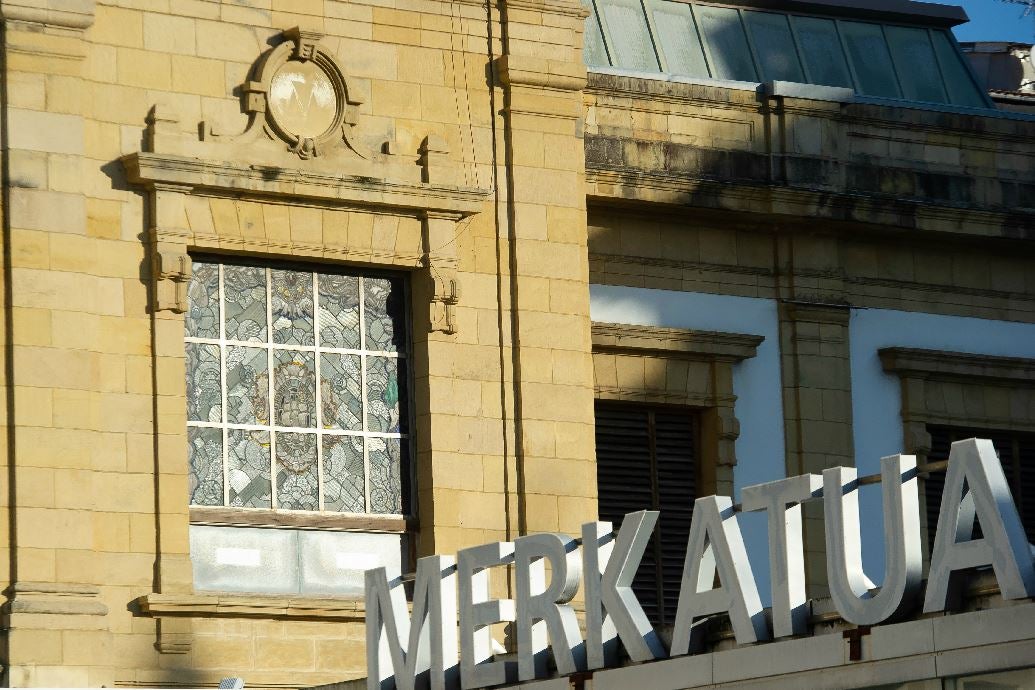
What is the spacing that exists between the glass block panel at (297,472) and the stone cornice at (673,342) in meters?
4.76

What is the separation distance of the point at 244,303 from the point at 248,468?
5.39 ft

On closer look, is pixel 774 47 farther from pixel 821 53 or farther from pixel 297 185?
pixel 297 185

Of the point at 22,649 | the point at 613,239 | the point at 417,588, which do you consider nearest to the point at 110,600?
the point at 22,649

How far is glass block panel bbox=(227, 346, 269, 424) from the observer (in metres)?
25.6

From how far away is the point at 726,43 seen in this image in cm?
3231

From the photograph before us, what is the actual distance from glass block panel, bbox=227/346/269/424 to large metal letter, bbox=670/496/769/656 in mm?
6482

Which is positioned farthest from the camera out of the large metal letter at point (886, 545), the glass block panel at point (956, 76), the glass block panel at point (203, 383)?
the glass block panel at point (956, 76)

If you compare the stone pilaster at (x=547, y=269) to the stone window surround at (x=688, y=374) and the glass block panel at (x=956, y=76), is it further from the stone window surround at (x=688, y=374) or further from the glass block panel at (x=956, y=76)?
the glass block panel at (x=956, y=76)

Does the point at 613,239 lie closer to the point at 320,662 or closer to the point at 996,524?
the point at 320,662

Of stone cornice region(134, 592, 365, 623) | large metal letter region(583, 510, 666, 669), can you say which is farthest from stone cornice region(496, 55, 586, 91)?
large metal letter region(583, 510, 666, 669)

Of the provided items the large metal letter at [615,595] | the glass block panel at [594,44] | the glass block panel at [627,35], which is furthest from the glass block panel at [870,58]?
the large metal letter at [615,595]

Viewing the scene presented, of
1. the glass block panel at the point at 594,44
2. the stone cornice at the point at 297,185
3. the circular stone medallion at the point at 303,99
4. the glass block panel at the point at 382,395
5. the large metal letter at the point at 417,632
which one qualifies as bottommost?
the large metal letter at the point at 417,632

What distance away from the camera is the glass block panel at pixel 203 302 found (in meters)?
25.6

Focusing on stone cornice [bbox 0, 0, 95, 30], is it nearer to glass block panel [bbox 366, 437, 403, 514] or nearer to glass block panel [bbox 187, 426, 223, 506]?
glass block panel [bbox 187, 426, 223, 506]
